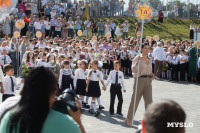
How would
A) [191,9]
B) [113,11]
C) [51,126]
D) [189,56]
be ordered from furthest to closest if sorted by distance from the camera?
1. [191,9]
2. [113,11]
3. [189,56]
4. [51,126]

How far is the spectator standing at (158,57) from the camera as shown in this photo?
18.3 m

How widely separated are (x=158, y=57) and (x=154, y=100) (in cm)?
660

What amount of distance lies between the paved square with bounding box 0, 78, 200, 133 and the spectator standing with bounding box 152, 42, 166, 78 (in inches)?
52.1

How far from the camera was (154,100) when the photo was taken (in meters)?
12.1

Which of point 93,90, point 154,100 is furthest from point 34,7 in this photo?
point 93,90

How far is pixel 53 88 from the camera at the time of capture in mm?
2715

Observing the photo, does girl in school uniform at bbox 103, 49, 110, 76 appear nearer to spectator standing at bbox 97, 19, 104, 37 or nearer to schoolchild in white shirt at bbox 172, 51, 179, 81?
schoolchild in white shirt at bbox 172, 51, 179, 81

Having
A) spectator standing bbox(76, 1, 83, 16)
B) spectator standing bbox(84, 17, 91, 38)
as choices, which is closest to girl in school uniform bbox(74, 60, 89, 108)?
spectator standing bbox(84, 17, 91, 38)

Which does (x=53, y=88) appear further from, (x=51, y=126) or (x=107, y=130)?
(x=107, y=130)

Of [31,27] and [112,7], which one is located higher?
[112,7]

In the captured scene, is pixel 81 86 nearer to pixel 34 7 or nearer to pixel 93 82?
pixel 93 82

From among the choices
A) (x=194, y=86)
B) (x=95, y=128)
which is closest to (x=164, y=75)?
(x=194, y=86)

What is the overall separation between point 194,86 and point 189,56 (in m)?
2.24

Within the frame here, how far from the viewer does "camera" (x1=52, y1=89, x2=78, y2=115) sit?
110 inches
